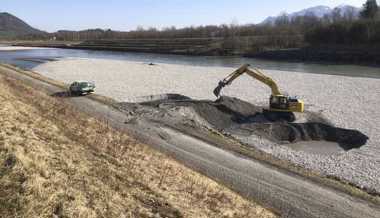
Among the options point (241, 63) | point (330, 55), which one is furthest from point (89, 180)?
point (330, 55)

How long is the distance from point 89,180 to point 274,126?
19.5m

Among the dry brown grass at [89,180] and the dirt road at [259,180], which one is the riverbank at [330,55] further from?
the dry brown grass at [89,180]

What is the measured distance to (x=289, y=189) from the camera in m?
18.4

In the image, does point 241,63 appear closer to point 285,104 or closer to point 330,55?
point 330,55

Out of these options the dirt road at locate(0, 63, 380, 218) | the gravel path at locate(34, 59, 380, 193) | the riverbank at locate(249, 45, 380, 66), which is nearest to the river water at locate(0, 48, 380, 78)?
the riverbank at locate(249, 45, 380, 66)

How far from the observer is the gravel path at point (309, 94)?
23.2 metres

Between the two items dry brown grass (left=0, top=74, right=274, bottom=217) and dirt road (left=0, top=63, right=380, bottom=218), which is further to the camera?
dirt road (left=0, top=63, right=380, bottom=218)

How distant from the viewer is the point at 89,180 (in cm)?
1284

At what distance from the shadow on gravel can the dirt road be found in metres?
5.74

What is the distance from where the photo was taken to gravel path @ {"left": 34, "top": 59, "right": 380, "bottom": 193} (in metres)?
23.2

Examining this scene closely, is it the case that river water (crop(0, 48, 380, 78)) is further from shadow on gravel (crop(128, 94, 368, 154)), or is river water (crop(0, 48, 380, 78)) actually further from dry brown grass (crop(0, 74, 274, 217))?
dry brown grass (crop(0, 74, 274, 217))

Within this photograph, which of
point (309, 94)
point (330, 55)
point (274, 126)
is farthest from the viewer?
point (330, 55)

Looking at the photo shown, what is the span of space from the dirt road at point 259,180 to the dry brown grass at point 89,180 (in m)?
1.86

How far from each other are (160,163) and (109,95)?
28.1m
